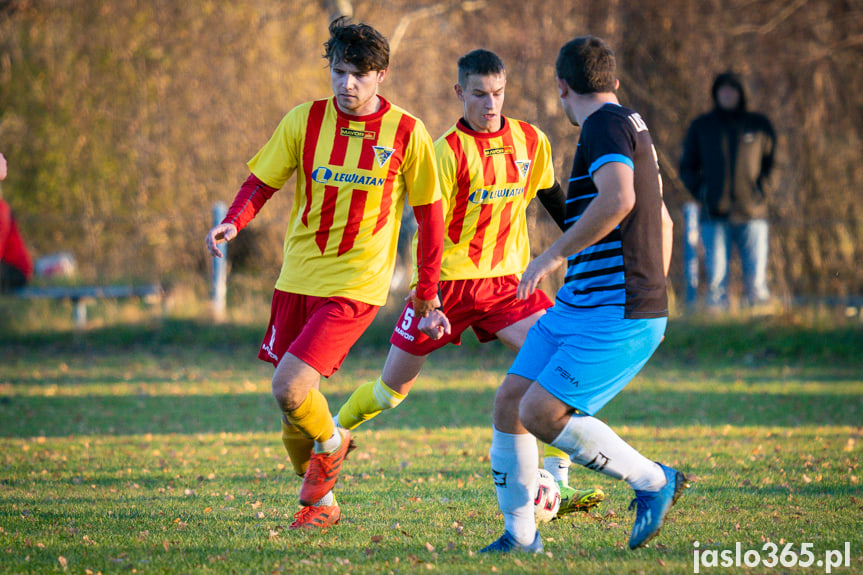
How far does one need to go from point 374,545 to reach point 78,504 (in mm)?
1950

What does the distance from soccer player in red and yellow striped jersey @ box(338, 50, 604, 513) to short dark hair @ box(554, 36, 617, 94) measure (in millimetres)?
1420

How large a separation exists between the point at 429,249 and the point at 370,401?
40.9 inches

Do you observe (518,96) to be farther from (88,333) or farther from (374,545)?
(374,545)

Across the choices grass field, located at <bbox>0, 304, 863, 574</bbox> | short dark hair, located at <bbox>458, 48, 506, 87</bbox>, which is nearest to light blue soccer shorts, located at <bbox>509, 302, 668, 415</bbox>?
grass field, located at <bbox>0, 304, 863, 574</bbox>

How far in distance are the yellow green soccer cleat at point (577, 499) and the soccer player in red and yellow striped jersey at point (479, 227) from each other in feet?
3.09

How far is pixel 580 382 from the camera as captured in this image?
3658 mm

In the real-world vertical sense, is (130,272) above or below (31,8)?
below

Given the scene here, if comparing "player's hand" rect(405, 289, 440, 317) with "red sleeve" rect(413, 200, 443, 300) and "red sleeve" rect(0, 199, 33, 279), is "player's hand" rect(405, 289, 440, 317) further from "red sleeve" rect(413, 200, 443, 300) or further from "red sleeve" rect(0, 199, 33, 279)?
"red sleeve" rect(0, 199, 33, 279)

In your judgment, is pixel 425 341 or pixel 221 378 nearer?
pixel 425 341

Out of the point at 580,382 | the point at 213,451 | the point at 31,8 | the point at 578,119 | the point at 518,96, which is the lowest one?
the point at 213,451

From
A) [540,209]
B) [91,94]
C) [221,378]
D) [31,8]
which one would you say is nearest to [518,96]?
[540,209]

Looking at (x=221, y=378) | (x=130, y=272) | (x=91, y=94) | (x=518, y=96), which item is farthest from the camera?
(x=91, y=94)

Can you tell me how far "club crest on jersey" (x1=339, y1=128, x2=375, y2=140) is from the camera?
15.1ft

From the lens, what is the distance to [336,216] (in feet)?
15.2
